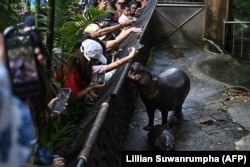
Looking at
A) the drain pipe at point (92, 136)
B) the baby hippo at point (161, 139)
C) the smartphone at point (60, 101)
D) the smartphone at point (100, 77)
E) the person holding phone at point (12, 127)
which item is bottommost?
the baby hippo at point (161, 139)

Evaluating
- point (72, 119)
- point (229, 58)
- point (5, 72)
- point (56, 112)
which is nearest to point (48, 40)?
point (56, 112)

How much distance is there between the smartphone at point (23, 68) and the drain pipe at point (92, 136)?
1441 mm

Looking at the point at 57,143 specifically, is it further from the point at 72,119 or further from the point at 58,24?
the point at 58,24

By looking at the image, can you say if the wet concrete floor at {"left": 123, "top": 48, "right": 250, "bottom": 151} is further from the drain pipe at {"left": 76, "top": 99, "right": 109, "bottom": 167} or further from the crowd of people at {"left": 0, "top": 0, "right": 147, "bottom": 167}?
the drain pipe at {"left": 76, "top": 99, "right": 109, "bottom": 167}

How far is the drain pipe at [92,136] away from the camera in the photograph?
9.25 feet

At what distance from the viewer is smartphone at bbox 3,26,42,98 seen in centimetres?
125

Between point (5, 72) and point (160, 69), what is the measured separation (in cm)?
837

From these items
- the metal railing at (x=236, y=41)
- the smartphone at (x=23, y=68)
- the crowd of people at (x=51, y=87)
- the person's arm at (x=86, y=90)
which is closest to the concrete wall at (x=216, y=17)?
the metal railing at (x=236, y=41)

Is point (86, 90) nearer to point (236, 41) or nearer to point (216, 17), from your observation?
point (216, 17)

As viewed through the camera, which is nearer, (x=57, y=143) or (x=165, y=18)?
(x=57, y=143)

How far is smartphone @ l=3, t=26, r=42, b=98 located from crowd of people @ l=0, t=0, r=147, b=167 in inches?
1.0

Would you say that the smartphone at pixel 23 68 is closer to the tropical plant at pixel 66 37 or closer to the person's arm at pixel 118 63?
the tropical plant at pixel 66 37

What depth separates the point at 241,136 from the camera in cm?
577

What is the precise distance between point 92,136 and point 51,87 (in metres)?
0.50
